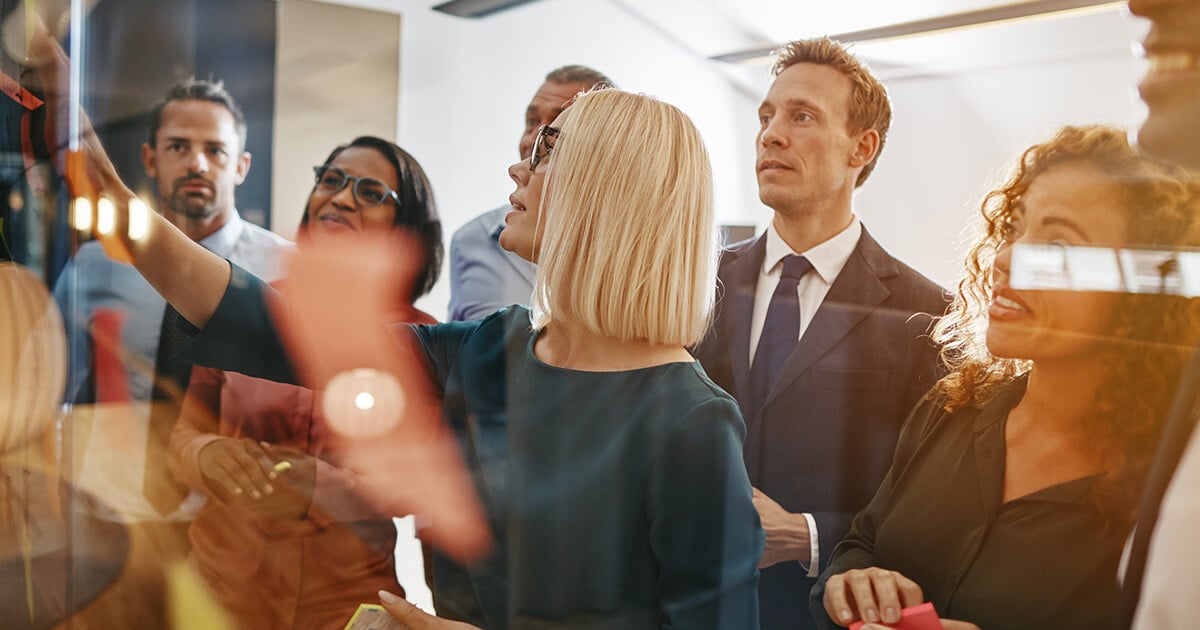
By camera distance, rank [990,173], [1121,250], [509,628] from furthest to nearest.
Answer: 1. [509,628]
2. [990,173]
3. [1121,250]

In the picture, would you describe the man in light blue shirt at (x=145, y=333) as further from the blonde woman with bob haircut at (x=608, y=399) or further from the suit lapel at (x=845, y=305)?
the suit lapel at (x=845, y=305)

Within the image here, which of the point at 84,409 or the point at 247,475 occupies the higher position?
the point at 84,409

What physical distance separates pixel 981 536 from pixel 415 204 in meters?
0.97

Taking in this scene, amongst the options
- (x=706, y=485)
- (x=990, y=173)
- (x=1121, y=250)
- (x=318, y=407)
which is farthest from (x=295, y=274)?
(x=1121, y=250)

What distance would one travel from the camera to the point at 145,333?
141 cm

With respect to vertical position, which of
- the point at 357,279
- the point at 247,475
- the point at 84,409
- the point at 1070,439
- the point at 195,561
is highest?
the point at 357,279

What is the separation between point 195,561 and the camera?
1481 mm

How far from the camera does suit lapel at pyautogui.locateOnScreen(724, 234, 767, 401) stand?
3.76 ft

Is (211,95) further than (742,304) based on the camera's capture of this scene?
Yes

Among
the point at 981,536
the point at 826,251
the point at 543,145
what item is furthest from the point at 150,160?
the point at 981,536

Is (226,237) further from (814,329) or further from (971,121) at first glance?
(971,121)

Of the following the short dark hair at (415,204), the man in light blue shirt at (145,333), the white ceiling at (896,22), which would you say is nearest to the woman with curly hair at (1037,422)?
the white ceiling at (896,22)

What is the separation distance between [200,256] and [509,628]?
70cm

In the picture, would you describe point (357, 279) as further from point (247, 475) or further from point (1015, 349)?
point (1015, 349)
